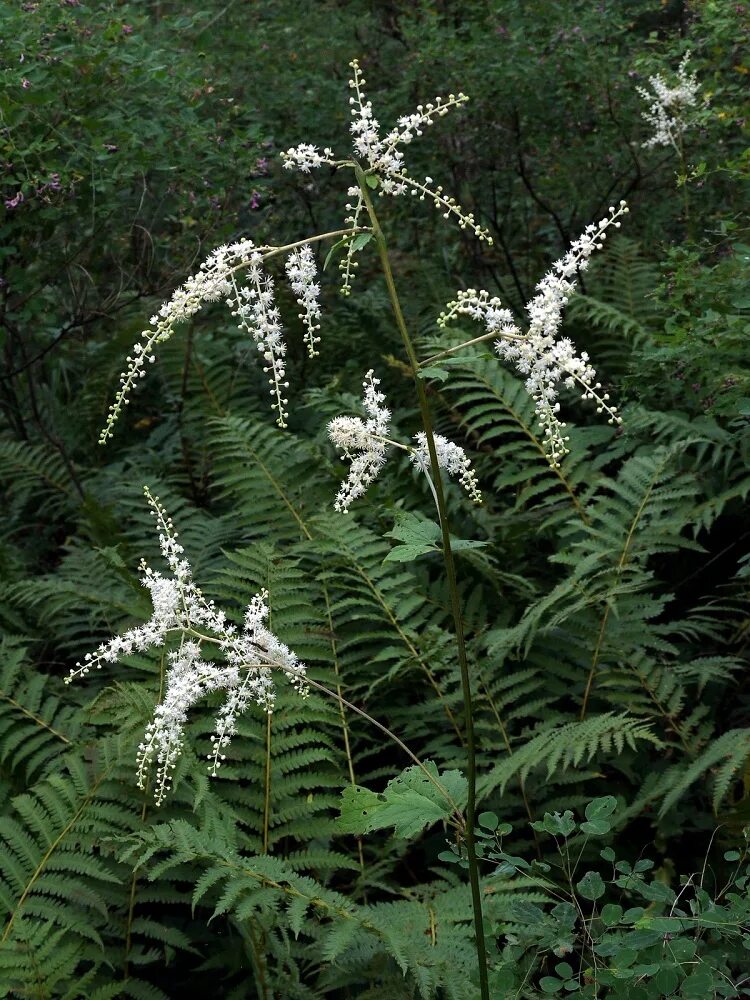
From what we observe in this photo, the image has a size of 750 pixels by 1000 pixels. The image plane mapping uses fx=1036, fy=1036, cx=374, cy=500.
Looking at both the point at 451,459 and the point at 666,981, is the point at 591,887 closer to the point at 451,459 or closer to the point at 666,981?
the point at 666,981

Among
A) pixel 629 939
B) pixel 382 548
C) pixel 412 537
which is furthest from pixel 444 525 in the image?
pixel 382 548

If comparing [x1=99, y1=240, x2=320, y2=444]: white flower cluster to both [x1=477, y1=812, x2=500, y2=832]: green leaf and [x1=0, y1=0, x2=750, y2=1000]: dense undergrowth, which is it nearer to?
[x1=0, y1=0, x2=750, y2=1000]: dense undergrowth

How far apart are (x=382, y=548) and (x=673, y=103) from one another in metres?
2.84

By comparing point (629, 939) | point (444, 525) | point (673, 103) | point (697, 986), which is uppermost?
point (673, 103)

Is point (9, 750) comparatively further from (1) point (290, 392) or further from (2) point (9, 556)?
(1) point (290, 392)

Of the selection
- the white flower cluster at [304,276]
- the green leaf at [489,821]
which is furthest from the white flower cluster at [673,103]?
the green leaf at [489,821]

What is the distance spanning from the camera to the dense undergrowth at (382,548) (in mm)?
2629

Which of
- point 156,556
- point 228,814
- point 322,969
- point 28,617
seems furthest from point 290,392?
point 322,969

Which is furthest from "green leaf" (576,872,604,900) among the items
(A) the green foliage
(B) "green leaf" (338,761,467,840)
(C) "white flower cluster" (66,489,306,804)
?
(C) "white flower cluster" (66,489,306,804)

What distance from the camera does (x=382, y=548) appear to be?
375 cm

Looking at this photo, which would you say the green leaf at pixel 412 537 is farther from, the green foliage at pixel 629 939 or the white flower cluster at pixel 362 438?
the green foliage at pixel 629 939

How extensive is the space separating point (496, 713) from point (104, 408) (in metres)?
3.39

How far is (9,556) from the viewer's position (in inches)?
191

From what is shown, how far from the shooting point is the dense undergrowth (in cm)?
263
